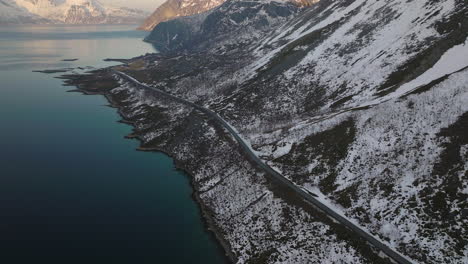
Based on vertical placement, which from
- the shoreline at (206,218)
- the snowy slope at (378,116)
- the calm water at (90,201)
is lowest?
the shoreline at (206,218)

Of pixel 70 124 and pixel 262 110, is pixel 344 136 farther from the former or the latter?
pixel 70 124

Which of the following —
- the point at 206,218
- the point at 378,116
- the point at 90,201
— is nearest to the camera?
the point at 206,218

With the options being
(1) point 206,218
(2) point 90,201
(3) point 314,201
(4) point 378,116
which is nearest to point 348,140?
(4) point 378,116

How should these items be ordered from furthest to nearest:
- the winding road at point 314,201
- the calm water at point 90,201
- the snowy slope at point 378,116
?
the calm water at point 90,201
the snowy slope at point 378,116
the winding road at point 314,201

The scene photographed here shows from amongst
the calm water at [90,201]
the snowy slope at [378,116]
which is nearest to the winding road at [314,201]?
the snowy slope at [378,116]

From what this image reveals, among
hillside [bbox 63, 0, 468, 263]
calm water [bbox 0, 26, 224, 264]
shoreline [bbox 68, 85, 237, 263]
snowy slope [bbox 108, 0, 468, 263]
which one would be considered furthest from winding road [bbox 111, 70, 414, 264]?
calm water [bbox 0, 26, 224, 264]

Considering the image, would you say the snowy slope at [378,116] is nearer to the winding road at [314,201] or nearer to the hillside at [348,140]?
the hillside at [348,140]

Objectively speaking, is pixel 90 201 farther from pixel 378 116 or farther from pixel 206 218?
pixel 378 116

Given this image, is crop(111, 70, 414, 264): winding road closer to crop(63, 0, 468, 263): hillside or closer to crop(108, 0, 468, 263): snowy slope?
crop(63, 0, 468, 263): hillside
